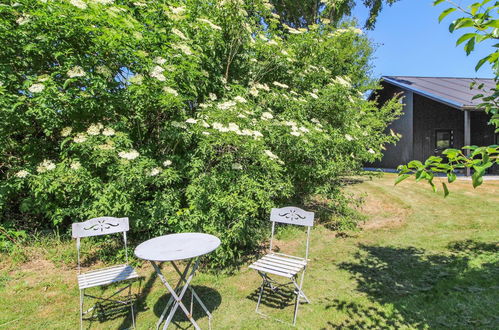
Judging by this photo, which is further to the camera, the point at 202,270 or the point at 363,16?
the point at 363,16

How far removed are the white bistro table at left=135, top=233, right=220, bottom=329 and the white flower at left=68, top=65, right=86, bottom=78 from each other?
2.66 m

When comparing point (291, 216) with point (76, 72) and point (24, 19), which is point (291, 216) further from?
point (24, 19)

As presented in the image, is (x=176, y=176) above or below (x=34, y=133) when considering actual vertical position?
below

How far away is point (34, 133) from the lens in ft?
16.4

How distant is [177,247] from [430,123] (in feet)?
54.1

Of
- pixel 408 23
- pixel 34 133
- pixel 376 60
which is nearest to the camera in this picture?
pixel 34 133

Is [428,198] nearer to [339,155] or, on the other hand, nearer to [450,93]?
[339,155]

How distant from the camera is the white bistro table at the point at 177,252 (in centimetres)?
269

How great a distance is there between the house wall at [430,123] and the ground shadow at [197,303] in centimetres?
1514

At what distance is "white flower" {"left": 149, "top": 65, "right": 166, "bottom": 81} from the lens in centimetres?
406

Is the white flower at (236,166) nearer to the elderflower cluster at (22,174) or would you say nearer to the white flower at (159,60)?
the white flower at (159,60)

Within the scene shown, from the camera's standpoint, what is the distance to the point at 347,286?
389cm

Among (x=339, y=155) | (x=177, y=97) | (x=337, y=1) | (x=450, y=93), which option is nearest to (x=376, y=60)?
(x=450, y=93)

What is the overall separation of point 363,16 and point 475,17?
1771 cm
